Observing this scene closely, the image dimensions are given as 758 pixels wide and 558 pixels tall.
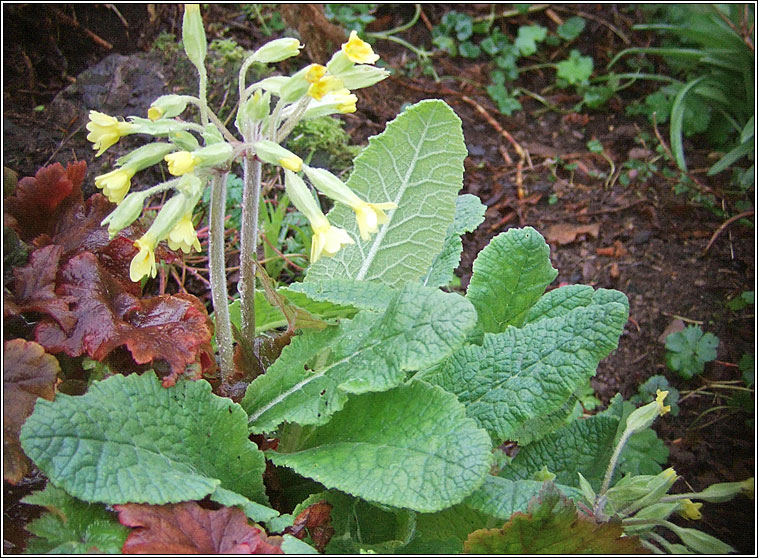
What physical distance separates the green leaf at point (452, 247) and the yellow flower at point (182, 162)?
31.8 inches

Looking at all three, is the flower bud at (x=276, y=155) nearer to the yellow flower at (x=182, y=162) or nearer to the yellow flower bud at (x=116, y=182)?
the yellow flower at (x=182, y=162)

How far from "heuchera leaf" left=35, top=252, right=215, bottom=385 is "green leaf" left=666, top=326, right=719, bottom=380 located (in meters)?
1.90

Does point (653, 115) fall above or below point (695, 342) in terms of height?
above

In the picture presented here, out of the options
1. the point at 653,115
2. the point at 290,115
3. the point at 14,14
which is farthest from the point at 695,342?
the point at 14,14

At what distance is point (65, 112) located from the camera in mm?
2832

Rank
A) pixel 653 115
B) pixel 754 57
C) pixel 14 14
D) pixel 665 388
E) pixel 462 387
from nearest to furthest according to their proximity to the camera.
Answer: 1. pixel 462 387
2. pixel 665 388
3. pixel 14 14
4. pixel 754 57
5. pixel 653 115

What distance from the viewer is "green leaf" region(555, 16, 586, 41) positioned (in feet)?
12.7

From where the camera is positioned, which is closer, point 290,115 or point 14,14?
point 290,115

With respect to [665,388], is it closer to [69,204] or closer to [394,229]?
[394,229]

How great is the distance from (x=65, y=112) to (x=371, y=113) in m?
1.37

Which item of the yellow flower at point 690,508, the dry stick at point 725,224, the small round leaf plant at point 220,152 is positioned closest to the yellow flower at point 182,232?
the small round leaf plant at point 220,152

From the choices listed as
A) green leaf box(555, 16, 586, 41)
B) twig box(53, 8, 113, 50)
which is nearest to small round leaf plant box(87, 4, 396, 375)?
twig box(53, 8, 113, 50)

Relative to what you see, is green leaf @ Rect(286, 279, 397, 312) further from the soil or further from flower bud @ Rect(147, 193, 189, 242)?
the soil

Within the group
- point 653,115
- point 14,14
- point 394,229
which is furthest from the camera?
point 653,115
